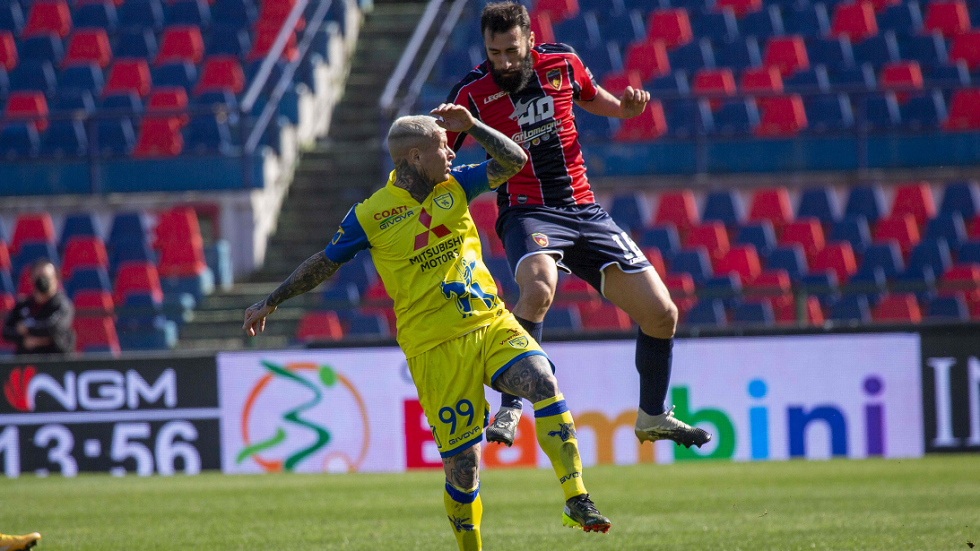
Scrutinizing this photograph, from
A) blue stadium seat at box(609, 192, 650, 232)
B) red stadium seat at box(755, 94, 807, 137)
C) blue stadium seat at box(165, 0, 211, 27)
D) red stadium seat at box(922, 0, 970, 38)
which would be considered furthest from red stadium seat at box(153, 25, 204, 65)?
red stadium seat at box(922, 0, 970, 38)

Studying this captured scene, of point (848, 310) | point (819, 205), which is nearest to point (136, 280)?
point (848, 310)

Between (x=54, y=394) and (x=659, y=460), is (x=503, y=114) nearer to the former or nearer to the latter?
(x=659, y=460)

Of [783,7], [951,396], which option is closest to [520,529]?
[951,396]

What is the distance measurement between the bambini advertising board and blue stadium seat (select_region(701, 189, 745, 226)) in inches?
141

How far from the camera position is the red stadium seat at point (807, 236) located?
41.5 feet

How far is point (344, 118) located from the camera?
16.4m

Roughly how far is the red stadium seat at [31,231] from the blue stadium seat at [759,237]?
28.4 feet

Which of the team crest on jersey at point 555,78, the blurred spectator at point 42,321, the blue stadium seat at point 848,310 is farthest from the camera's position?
the blue stadium seat at point 848,310

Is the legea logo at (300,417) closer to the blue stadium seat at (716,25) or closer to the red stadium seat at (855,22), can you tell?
the blue stadium seat at (716,25)

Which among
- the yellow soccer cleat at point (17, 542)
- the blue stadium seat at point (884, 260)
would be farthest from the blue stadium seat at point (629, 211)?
the yellow soccer cleat at point (17, 542)

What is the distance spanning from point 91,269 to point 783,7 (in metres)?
10.8

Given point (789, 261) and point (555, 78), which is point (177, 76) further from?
point (555, 78)

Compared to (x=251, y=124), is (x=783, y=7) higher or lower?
Answer: higher

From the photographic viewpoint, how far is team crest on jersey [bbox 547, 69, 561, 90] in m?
5.22
